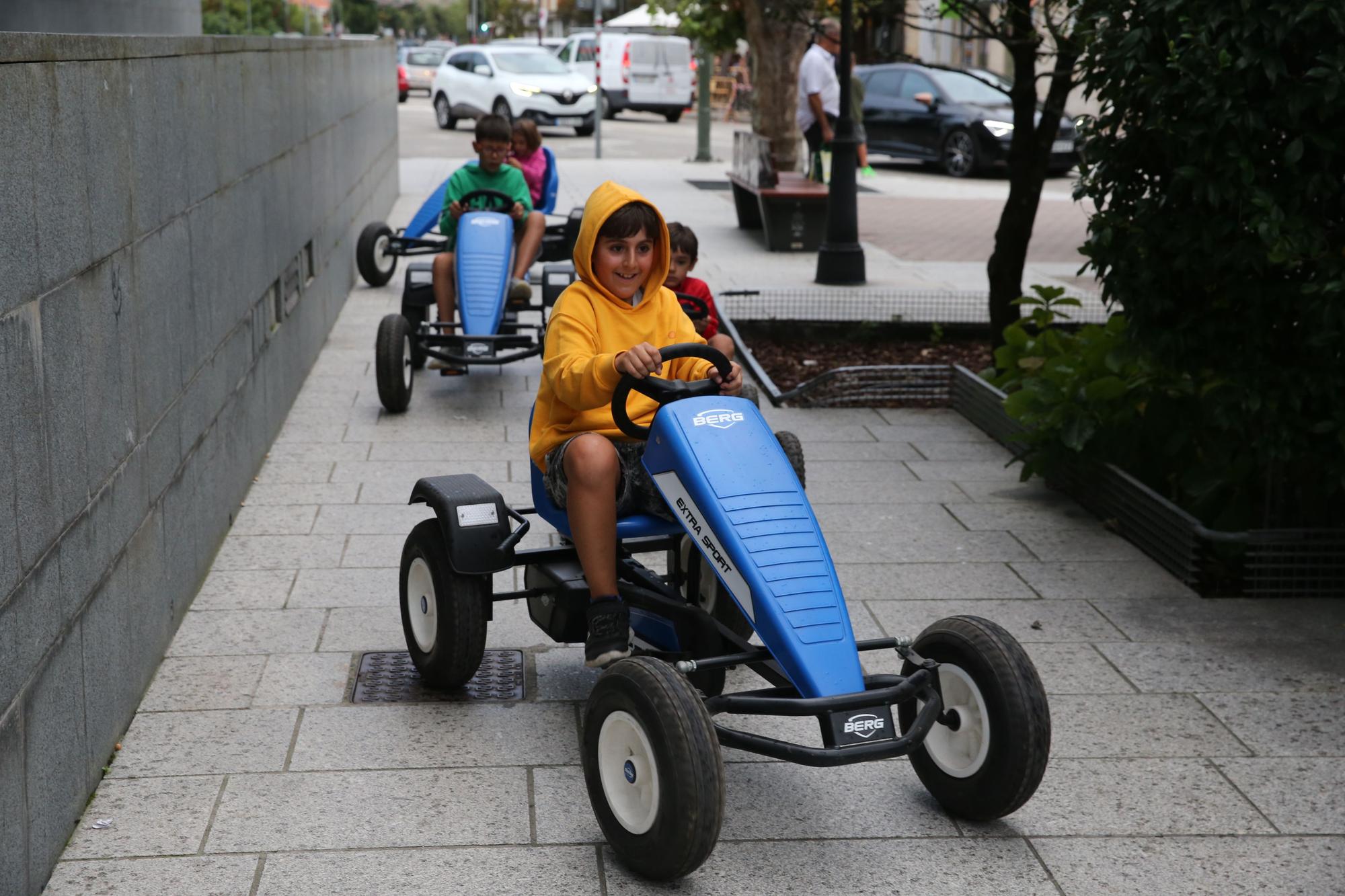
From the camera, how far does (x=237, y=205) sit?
257 inches

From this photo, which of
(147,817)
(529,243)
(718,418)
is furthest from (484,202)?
(147,817)

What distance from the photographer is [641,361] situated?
388cm

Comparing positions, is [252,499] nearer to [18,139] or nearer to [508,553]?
[508,553]

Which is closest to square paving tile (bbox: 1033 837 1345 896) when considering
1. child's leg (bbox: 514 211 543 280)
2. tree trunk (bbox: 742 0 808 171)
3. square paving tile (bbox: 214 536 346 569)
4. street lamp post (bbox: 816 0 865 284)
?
square paving tile (bbox: 214 536 346 569)

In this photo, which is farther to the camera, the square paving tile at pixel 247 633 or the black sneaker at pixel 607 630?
the square paving tile at pixel 247 633

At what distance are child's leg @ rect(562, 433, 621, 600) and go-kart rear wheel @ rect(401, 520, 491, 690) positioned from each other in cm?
42

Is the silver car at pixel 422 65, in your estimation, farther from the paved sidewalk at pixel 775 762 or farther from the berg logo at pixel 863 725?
the berg logo at pixel 863 725

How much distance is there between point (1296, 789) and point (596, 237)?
2.32 m

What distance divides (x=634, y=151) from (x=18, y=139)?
2403 cm

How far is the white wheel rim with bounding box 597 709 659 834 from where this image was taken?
3420mm

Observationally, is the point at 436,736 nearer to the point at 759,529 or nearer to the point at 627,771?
the point at 627,771

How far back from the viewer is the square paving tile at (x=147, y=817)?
3.58m

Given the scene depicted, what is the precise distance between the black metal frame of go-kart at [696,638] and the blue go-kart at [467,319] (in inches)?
134

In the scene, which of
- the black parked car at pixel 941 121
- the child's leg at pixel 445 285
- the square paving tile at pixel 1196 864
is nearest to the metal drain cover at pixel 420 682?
the square paving tile at pixel 1196 864
